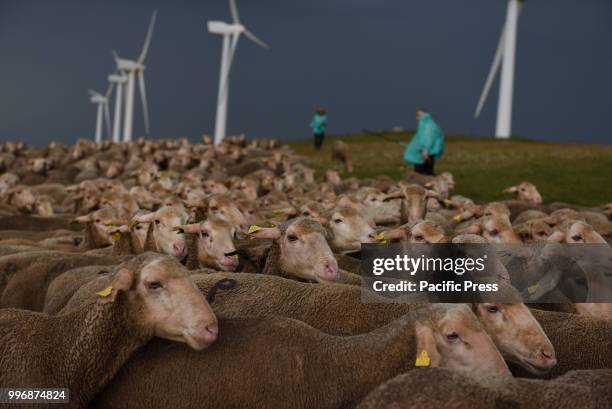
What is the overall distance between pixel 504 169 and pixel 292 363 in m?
22.9

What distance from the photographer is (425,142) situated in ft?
62.5

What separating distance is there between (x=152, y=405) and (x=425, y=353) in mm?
1871

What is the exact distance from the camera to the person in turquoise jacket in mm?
18875

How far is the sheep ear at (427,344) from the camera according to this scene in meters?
4.30

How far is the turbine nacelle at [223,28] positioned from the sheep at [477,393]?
43.7 m

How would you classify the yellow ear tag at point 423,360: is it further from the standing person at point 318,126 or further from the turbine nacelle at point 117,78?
the turbine nacelle at point 117,78

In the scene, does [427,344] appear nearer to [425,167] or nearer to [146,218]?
[146,218]

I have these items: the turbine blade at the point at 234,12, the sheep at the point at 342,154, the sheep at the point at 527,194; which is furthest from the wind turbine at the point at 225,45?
the sheep at the point at 527,194

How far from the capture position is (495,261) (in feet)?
19.0

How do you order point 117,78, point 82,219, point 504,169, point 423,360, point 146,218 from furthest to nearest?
point 117,78, point 504,169, point 82,219, point 146,218, point 423,360

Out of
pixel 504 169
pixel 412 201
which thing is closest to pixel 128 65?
pixel 504 169

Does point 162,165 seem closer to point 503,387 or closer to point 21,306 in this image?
point 21,306

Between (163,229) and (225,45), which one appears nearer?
(163,229)

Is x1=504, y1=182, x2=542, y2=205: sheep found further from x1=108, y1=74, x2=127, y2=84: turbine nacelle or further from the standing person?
x1=108, y1=74, x2=127, y2=84: turbine nacelle
